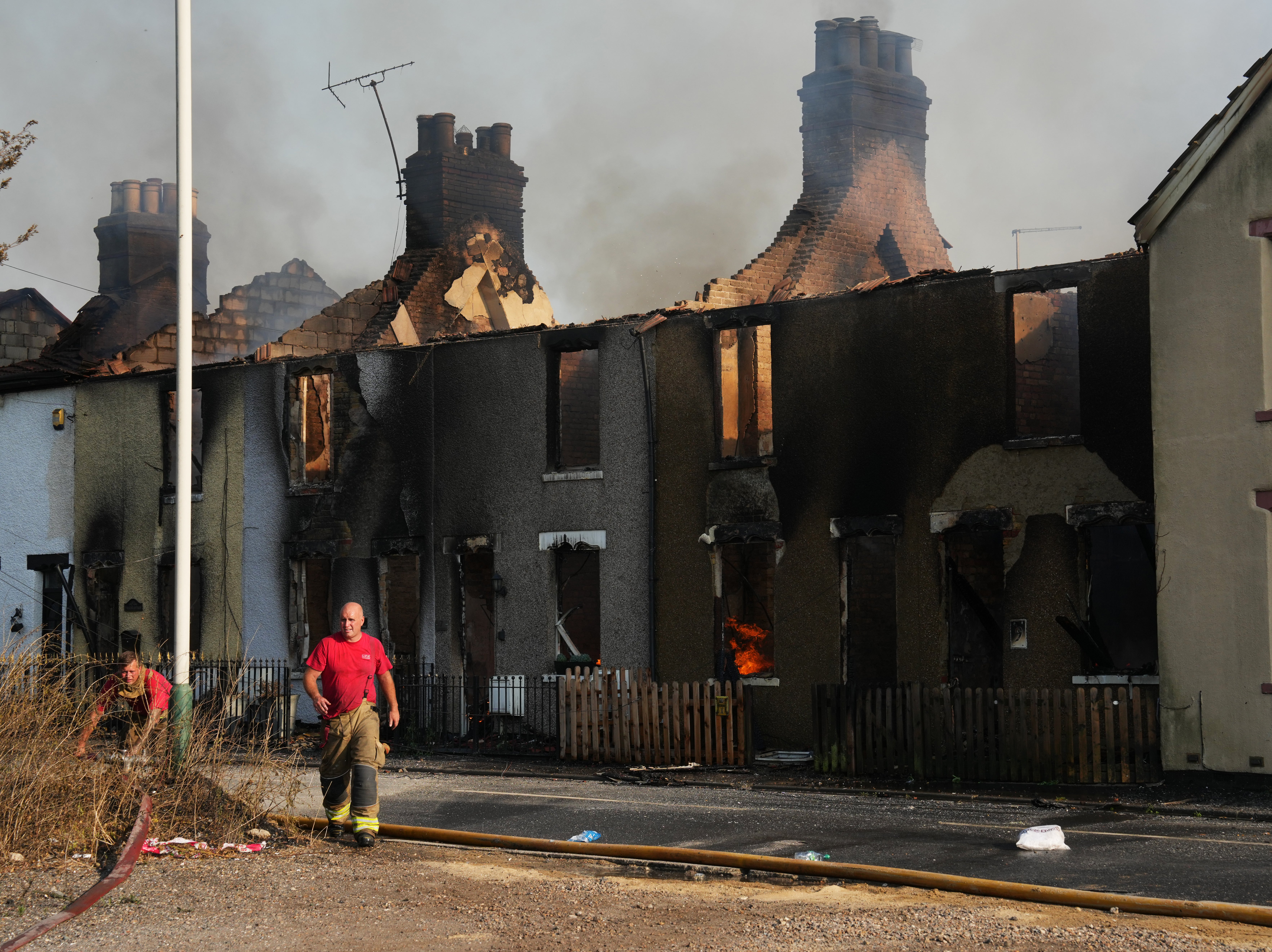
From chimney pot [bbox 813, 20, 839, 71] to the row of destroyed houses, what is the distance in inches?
4.0

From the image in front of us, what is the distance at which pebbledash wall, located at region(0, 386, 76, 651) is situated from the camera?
90.0 feet

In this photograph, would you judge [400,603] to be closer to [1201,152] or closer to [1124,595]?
[1124,595]

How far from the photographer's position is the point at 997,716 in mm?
15797

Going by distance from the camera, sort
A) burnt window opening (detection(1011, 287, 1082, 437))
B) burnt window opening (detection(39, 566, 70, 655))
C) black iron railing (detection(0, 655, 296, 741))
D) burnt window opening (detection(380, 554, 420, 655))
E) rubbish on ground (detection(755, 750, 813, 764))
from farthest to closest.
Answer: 1. burnt window opening (detection(39, 566, 70, 655))
2. burnt window opening (detection(380, 554, 420, 655))
3. black iron railing (detection(0, 655, 296, 741))
4. burnt window opening (detection(1011, 287, 1082, 437))
5. rubbish on ground (detection(755, 750, 813, 764))

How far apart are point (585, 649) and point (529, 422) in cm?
525

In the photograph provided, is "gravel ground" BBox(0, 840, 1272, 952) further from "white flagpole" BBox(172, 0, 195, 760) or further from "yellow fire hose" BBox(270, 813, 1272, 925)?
"white flagpole" BBox(172, 0, 195, 760)

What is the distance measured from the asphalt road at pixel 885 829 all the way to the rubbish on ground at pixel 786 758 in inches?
93.8

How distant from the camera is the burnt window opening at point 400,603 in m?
23.7

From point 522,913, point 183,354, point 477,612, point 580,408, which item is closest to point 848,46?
point 580,408

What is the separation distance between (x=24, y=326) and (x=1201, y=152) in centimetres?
2764

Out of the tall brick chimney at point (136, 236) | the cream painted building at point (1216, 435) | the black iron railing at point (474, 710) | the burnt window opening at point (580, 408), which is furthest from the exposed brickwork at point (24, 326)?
the cream painted building at point (1216, 435)

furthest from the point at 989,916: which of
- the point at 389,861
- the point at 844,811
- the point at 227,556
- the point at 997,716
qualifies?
the point at 227,556

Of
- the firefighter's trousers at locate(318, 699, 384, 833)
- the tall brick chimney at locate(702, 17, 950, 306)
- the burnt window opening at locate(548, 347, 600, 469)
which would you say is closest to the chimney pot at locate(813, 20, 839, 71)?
the tall brick chimney at locate(702, 17, 950, 306)

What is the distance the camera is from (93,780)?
10867 millimetres
